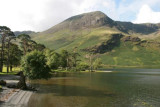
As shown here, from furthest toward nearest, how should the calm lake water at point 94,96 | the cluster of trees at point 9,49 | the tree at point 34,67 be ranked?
the cluster of trees at point 9,49 < the tree at point 34,67 < the calm lake water at point 94,96

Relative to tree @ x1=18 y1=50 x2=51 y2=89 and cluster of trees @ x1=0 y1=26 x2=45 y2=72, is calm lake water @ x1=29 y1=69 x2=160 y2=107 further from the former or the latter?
cluster of trees @ x1=0 y1=26 x2=45 y2=72

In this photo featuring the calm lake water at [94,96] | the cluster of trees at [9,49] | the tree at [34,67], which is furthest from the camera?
the cluster of trees at [9,49]

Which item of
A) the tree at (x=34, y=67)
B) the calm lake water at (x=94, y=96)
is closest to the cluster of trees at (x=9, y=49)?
the calm lake water at (x=94, y=96)

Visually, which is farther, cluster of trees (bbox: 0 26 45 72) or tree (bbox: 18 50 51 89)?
cluster of trees (bbox: 0 26 45 72)

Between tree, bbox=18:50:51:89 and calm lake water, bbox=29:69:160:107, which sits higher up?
tree, bbox=18:50:51:89

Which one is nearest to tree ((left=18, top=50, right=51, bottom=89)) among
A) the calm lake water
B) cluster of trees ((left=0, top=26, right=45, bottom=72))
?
the calm lake water

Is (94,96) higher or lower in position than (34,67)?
lower

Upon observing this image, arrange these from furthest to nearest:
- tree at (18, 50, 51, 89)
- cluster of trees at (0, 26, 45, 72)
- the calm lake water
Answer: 1. cluster of trees at (0, 26, 45, 72)
2. tree at (18, 50, 51, 89)
3. the calm lake water

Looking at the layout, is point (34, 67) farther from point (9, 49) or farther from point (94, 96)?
point (9, 49)

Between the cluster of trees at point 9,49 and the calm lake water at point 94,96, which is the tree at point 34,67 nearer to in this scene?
the calm lake water at point 94,96

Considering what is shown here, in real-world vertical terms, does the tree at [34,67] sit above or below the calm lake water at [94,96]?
above

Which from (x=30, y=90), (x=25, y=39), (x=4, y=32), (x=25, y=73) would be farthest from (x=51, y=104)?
(x=25, y=39)

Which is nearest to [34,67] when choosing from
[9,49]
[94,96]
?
[94,96]

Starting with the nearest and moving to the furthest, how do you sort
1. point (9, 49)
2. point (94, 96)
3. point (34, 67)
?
point (94, 96) → point (34, 67) → point (9, 49)
